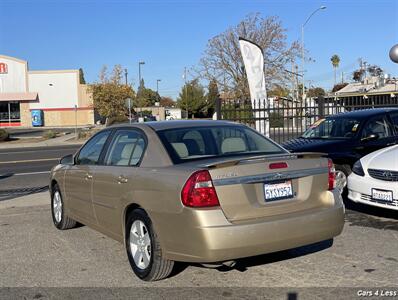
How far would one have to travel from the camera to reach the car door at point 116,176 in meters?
5.08

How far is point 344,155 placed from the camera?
8.53 metres

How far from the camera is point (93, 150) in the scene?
620 centimetres

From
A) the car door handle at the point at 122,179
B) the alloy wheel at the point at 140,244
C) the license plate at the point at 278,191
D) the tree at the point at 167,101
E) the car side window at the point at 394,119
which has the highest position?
the tree at the point at 167,101

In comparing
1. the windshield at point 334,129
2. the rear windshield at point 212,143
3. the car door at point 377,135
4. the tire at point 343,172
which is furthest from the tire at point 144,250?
the windshield at point 334,129

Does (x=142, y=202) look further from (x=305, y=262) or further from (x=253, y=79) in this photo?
(x=253, y=79)

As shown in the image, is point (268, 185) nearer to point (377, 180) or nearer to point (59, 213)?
point (377, 180)

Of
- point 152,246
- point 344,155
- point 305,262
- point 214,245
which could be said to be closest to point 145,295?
point 152,246

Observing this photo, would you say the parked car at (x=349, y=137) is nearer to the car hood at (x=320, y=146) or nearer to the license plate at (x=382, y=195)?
the car hood at (x=320, y=146)

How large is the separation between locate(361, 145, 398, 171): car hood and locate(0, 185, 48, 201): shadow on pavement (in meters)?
6.84

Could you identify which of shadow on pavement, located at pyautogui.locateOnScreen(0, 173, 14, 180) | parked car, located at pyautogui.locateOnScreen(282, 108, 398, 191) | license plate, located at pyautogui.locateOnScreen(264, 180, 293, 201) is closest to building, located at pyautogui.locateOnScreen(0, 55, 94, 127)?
shadow on pavement, located at pyautogui.locateOnScreen(0, 173, 14, 180)

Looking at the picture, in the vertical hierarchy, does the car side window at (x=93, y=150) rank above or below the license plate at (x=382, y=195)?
above

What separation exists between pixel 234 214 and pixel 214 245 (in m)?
0.33

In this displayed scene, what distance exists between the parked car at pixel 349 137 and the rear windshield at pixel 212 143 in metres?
3.30

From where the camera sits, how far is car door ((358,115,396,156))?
866 centimetres
